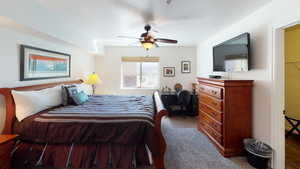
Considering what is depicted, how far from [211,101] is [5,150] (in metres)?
3.24

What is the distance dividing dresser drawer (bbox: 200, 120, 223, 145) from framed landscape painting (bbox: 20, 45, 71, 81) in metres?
3.54

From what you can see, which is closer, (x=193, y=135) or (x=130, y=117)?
(x=130, y=117)

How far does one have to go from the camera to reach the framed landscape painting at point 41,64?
8.33 feet

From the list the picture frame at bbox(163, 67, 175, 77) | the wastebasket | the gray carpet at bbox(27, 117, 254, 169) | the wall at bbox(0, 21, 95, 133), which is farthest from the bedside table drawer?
the picture frame at bbox(163, 67, 175, 77)

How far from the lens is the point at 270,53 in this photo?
2141 mm

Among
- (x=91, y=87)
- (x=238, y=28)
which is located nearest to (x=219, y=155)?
(x=238, y=28)

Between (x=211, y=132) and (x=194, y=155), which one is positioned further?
(x=211, y=132)

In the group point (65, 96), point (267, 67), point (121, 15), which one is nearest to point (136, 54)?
point (121, 15)

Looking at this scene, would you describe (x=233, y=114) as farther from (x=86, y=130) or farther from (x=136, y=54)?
(x=136, y=54)

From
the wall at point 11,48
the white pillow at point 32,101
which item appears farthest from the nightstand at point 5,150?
the wall at point 11,48

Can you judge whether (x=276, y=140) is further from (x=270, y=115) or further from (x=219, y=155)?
(x=219, y=155)

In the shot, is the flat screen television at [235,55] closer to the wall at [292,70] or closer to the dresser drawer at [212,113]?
Answer: the dresser drawer at [212,113]

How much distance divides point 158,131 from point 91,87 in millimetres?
3891

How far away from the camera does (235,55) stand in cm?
271
